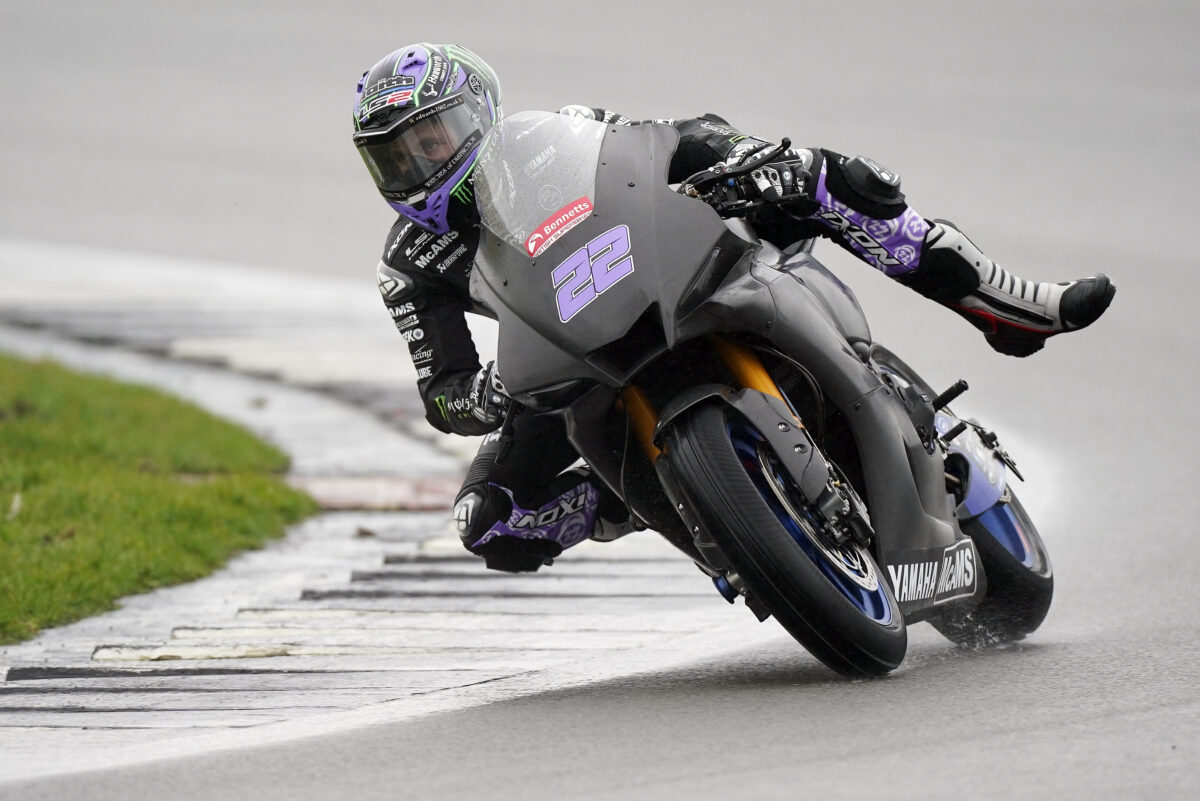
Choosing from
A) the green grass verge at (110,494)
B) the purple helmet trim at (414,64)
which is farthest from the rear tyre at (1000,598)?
the green grass verge at (110,494)

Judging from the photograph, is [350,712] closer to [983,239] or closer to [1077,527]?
[1077,527]

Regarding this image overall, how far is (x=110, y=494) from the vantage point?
24.0 feet

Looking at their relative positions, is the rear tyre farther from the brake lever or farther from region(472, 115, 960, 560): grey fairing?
the brake lever

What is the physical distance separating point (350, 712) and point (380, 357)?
249 inches

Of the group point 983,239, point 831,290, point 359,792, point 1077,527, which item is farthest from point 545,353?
point 983,239

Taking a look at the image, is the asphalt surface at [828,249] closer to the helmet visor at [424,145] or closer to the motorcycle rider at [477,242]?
the motorcycle rider at [477,242]

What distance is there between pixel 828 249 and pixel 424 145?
689 cm

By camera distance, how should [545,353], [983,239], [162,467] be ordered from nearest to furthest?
[545,353]
[162,467]
[983,239]

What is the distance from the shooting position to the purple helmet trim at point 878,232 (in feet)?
15.7

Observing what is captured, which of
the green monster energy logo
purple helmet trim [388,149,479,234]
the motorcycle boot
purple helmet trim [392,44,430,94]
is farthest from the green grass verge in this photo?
the motorcycle boot

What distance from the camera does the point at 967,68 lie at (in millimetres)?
16172

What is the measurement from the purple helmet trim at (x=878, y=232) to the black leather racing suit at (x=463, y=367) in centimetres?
6

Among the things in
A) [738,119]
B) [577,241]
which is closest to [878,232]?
[577,241]

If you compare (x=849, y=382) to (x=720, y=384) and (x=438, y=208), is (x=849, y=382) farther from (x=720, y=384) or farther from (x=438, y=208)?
(x=438, y=208)
